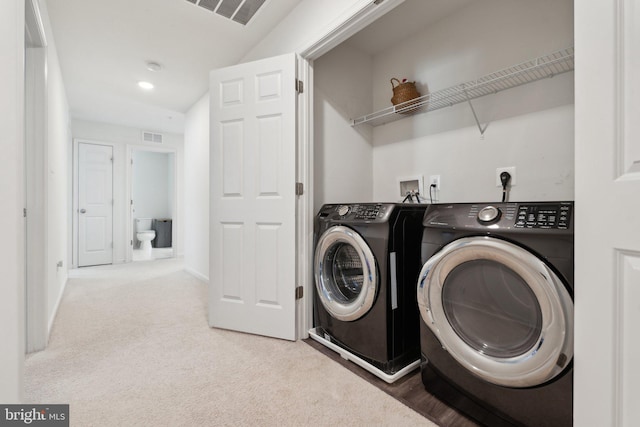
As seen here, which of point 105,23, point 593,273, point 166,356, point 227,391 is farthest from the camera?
point 105,23

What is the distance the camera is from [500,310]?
1.11 metres

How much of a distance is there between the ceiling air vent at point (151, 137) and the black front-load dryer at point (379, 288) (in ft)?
15.8

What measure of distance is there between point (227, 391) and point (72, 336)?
1415 mm

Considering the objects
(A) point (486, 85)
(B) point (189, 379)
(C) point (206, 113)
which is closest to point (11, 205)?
(B) point (189, 379)

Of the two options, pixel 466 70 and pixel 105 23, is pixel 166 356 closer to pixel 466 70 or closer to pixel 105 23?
pixel 105 23

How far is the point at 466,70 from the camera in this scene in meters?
1.94

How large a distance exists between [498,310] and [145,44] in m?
3.24

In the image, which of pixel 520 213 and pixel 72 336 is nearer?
pixel 520 213

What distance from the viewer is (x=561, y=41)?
1.55 meters

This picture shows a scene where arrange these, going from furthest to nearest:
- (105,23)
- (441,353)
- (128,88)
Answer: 1. (128,88)
2. (105,23)
3. (441,353)

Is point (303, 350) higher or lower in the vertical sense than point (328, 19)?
lower

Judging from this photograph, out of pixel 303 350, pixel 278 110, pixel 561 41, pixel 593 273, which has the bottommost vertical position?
pixel 303 350

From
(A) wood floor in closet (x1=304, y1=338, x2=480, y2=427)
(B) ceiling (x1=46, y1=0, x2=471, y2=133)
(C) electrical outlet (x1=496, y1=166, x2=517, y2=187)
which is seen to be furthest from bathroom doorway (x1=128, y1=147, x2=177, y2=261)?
(C) electrical outlet (x1=496, y1=166, x2=517, y2=187)

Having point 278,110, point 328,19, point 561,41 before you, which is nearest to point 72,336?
point 278,110
